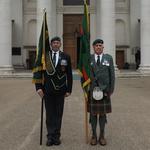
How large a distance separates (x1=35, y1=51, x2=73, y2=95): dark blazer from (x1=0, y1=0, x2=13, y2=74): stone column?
24.4 meters

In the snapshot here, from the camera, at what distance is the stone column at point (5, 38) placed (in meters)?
34.1

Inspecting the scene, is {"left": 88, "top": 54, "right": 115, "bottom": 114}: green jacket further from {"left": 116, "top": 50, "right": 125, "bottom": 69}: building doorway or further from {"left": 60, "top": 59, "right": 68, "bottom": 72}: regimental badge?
{"left": 116, "top": 50, "right": 125, "bottom": 69}: building doorway

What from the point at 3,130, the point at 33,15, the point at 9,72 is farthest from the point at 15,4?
the point at 3,130

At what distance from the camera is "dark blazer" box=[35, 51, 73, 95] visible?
9.90m

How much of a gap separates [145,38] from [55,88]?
83.5 feet

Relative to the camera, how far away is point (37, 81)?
32.5 ft

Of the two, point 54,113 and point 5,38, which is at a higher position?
point 5,38

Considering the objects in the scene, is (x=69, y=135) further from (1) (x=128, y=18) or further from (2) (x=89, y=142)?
(1) (x=128, y=18)

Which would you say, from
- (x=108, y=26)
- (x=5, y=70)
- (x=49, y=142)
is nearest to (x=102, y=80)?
(x=49, y=142)

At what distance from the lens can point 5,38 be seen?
112ft

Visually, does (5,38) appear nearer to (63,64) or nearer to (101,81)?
(63,64)

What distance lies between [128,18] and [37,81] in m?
32.1

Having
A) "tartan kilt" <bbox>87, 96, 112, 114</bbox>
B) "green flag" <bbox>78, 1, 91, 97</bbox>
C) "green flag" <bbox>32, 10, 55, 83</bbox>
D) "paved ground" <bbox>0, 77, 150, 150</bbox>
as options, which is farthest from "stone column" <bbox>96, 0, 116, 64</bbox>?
"tartan kilt" <bbox>87, 96, 112, 114</bbox>

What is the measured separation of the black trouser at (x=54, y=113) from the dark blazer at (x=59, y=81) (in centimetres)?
15
